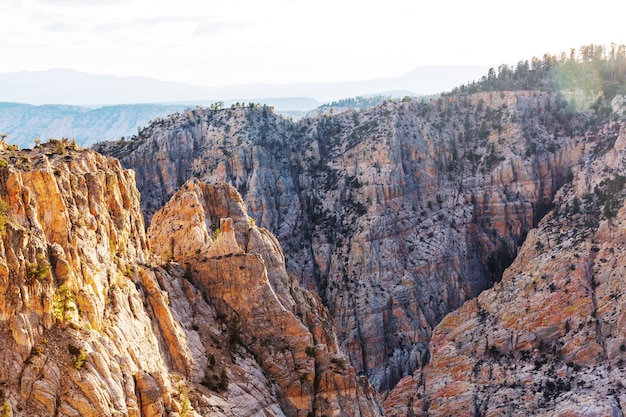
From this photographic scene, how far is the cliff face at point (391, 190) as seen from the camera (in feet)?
428

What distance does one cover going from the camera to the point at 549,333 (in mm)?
104875

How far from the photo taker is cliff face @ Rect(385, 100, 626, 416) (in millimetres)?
96375

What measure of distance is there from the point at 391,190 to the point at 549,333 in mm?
44257

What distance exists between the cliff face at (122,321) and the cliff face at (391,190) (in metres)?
56.6

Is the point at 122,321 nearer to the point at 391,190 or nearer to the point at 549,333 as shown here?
the point at 549,333

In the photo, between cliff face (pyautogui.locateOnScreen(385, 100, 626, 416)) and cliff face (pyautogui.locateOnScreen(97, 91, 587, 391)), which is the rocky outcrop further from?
cliff face (pyautogui.locateOnScreen(97, 91, 587, 391))

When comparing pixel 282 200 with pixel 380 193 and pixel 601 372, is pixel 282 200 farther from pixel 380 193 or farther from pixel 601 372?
pixel 601 372

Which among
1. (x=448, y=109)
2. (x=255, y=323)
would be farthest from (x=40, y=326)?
(x=448, y=109)

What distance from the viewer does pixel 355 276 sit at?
133m

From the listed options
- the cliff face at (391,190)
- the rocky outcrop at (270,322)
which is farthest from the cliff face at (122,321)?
the cliff face at (391,190)

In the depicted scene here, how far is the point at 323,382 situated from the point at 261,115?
107 m

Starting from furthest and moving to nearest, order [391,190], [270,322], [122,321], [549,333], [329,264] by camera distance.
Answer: [391,190] → [329,264] → [549,333] → [270,322] → [122,321]

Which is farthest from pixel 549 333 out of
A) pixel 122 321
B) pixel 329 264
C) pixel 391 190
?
pixel 122 321

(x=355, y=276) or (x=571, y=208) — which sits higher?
(x=571, y=208)
